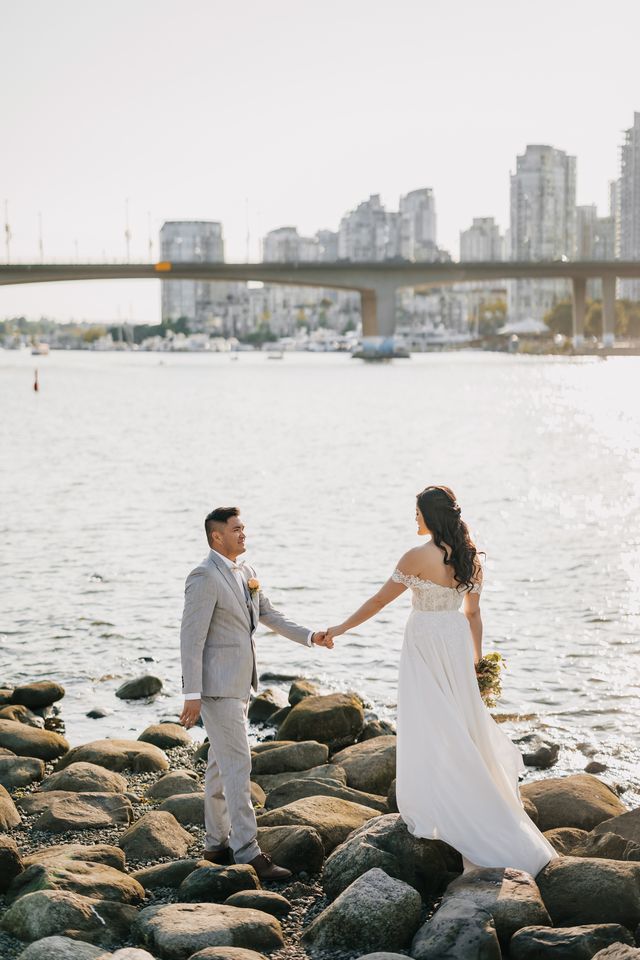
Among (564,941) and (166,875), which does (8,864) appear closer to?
(166,875)

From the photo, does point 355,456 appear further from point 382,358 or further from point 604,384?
point 382,358

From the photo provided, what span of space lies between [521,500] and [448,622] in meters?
26.1

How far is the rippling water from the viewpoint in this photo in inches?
582

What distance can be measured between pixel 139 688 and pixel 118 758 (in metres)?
3.36

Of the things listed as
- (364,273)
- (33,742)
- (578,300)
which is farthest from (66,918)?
(578,300)

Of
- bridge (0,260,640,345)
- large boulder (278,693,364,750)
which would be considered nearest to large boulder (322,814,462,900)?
large boulder (278,693,364,750)

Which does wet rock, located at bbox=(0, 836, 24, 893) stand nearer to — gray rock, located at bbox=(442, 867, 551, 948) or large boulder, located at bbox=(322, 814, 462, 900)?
large boulder, located at bbox=(322, 814, 462, 900)

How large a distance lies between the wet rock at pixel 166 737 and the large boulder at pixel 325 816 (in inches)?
129

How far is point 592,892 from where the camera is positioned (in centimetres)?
666

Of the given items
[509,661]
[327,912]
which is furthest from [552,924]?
[509,661]

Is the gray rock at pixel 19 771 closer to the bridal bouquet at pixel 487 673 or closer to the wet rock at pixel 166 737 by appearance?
the wet rock at pixel 166 737

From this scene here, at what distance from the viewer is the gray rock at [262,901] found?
22.7ft

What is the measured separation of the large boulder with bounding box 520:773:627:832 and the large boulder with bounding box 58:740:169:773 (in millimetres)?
3290

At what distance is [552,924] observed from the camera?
259 inches
